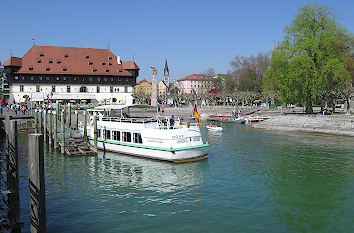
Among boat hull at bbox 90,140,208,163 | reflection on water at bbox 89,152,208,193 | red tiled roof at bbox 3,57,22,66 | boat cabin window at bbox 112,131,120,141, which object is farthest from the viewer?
red tiled roof at bbox 3,57,22,66

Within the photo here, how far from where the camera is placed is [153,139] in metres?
29.3

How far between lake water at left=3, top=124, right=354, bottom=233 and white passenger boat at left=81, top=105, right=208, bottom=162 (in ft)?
2.47

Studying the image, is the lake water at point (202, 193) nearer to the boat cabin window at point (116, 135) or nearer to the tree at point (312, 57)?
the boat cabin window at point (116, 135)

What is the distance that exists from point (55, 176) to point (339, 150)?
26775 millimetres

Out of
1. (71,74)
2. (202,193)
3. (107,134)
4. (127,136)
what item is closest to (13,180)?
(202,193)

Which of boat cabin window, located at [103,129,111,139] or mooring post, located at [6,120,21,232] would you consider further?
boat cabin window, located at [103,129,111,139]

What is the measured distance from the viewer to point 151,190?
21.5m

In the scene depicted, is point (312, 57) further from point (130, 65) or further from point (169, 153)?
point (130, 65)

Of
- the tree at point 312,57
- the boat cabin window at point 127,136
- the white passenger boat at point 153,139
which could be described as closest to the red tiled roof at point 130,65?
the tree at point 312,57

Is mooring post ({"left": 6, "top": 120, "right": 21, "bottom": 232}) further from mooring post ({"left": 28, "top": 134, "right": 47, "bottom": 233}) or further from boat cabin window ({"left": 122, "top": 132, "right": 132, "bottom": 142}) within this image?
boat cabin window ({"left": 122, "top": 132, "right": 132, "bottom": 142})

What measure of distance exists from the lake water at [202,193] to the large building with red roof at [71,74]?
61.5 metres

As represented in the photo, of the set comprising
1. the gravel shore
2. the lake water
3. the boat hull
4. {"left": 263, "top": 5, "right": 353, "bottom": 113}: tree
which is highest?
{"left": 263, "top": 5, "right": 353, "bottom": 113}: tree

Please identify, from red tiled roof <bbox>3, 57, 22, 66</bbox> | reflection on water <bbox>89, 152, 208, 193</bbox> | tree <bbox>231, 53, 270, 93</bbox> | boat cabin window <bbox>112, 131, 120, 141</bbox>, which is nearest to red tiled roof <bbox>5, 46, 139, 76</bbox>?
red tiled roof <bbox>3, 57, 22, 66</bbox>

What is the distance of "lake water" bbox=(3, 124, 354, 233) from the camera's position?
16.3 m
